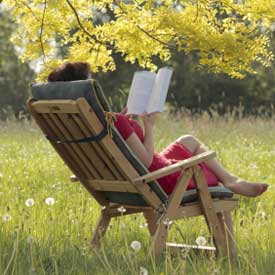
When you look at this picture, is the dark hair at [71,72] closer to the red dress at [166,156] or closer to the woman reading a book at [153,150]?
the woman reading a book at [153,150]

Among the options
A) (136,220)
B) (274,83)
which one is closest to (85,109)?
(136,220)

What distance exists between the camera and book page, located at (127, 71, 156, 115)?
4605 millimetres

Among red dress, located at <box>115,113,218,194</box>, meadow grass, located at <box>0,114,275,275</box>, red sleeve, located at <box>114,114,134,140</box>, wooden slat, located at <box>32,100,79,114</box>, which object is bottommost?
meadow grass, located at <box>0,114,275,275</box>

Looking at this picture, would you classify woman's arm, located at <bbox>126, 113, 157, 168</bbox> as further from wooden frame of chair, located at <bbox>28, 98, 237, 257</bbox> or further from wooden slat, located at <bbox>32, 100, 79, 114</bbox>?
wooden slat, located at <bbox>32, 100, 79, 114</bbox>

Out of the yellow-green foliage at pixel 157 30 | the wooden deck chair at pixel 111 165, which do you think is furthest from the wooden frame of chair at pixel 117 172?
the yellow-green foliage at pixel 157 30

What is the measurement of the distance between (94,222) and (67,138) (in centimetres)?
122

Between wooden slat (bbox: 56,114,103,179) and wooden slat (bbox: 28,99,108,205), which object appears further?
wooden slat (bbox: 28,99,108,205)

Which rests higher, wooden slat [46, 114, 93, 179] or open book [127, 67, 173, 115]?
open book [127, 67, 173, 115]

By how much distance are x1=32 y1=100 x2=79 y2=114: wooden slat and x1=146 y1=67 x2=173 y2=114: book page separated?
0.47 meters

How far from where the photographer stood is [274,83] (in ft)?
111

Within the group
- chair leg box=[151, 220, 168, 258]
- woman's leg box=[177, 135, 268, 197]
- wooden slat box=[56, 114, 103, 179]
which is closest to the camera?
chair leg box=[151, 220, 168, 258]

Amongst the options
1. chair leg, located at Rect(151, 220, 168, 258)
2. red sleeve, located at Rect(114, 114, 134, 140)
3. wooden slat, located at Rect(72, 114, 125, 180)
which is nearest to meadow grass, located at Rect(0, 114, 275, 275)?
chair leg, located at Rect(151, 220, 168, 258)

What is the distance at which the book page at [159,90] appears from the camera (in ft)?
15.0

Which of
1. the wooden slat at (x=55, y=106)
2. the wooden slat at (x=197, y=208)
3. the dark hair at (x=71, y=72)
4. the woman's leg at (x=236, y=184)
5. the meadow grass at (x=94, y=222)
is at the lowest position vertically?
the meadow grass at (x=94, y=222)
